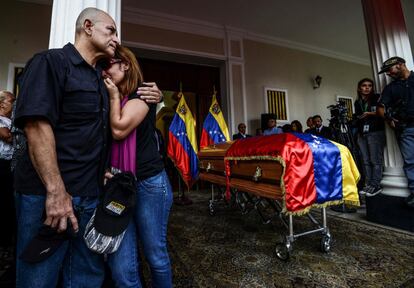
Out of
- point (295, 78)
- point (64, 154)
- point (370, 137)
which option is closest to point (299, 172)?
point (64, 154)

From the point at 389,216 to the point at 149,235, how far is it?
9.01ft

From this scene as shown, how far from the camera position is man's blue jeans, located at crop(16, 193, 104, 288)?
0.64m

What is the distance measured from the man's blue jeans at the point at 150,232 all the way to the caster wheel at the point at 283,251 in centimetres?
107

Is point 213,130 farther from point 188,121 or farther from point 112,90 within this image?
point 112,90

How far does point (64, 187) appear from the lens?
0.64 metres

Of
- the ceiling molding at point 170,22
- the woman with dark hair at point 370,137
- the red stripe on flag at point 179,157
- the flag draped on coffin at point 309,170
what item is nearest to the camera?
the flag draped on coffin at point 309,170

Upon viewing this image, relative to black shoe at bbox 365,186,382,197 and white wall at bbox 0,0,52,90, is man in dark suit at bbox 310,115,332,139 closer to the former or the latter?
black shoe at bbox 365,186,382,197

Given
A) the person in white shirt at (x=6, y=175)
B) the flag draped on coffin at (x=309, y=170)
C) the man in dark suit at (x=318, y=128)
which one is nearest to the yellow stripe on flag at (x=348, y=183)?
the flag draped on coffin at (x=309, y=170)

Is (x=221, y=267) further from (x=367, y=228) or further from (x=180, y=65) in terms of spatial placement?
(x=180, y=65)

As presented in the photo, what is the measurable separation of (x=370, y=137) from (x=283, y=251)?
2.02 m

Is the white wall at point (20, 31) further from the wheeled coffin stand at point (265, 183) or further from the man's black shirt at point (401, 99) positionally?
the man's black shirt at point (401, 99)

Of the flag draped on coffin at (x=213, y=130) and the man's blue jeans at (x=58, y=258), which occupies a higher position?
the flag draped on coffin at (x=213, y=130)

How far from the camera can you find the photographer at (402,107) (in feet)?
7.37

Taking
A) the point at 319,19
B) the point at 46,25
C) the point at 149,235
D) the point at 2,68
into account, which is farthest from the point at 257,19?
the point at 149,235
